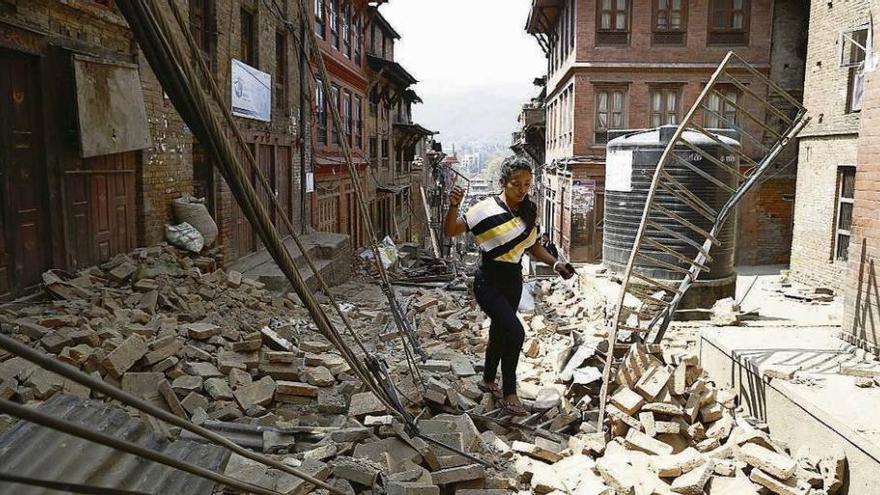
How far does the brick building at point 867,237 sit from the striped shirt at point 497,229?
4.07 meters

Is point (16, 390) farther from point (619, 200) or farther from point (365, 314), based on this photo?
point (619, 200)

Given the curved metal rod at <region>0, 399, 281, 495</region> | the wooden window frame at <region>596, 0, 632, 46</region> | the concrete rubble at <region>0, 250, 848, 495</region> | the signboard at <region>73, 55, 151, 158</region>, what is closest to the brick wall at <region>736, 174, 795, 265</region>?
the wooden window frame at <region>596, 0, 632, 46</region>

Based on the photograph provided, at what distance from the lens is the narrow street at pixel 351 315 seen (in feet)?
13.3

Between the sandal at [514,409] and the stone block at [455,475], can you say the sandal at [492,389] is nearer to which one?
the sandal at [514,409]

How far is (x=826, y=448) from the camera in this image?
4.94 metres

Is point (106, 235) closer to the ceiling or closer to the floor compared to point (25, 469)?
closer to the ceiling

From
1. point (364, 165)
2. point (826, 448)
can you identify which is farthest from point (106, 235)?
point (364, 165)

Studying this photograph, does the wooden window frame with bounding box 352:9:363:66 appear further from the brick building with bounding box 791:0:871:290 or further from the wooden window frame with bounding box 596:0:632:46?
the brick building with bounding box 791:0:871:290

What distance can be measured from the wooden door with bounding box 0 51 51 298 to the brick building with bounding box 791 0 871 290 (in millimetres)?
15052

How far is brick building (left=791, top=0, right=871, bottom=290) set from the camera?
14.3 m

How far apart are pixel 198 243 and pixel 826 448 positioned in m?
8.84

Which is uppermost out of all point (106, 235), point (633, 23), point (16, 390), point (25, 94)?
point (633, 23)

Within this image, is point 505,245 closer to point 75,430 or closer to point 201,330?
point 201,330

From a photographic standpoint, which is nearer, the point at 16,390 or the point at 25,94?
the point at 16,390
